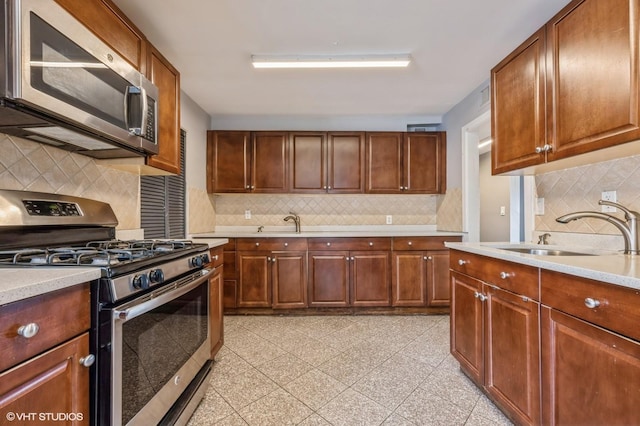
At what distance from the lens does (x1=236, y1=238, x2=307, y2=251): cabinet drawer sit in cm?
313

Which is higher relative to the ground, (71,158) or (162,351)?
(71,158)

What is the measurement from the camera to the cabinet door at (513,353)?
4.29 feet

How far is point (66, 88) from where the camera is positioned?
3.78 feet

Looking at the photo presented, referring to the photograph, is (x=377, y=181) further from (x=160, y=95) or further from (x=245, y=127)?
(x=160, y=95)

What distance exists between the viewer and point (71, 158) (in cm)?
163

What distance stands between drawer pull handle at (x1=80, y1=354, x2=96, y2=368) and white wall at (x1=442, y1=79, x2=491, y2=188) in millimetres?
3267

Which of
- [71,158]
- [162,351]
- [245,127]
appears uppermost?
[245,127]

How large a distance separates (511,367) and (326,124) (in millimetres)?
3118

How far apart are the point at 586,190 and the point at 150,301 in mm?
2490

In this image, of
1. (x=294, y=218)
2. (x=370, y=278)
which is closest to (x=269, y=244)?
(x=294, y=218)

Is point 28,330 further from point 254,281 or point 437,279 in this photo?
point 437,279

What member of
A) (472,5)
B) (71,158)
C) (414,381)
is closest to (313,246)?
(414,381)

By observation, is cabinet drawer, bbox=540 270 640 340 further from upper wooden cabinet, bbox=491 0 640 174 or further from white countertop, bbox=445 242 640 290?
upper wooden cabinet, bbox=491 0 640 174

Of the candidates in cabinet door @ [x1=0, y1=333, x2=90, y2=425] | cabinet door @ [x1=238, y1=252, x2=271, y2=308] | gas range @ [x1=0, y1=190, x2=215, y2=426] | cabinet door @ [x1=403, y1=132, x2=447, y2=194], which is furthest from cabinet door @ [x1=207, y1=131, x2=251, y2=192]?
cabinet door @ [x1=0, y1=333, x2=90, y2=425]
